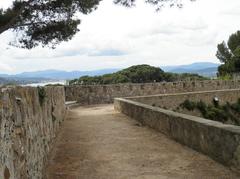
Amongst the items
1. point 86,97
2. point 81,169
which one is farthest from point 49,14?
point 81,169

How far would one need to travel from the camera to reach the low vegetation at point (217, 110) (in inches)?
683

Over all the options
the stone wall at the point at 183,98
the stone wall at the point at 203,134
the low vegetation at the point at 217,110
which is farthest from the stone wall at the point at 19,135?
the low vegetation at the point at 217,110

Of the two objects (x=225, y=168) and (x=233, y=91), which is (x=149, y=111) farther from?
(x=233, y=91)

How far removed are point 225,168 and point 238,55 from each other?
40.3m

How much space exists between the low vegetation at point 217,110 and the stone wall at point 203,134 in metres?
8.21

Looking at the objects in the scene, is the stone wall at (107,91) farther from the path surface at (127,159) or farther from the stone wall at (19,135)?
the stone wall at (19,135)

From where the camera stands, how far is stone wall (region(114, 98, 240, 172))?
5176mm

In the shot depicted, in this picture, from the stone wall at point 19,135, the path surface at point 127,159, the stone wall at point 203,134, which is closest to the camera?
the stone wall at point 19,135

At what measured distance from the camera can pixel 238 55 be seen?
4378 cm

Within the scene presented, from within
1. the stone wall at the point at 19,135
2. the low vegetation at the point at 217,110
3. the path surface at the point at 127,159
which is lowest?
the low vegetation at the point at 217,110

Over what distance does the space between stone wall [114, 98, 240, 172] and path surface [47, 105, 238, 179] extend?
0.39 ft

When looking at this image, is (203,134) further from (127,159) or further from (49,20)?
(49,20)

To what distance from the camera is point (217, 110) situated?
17.7 m

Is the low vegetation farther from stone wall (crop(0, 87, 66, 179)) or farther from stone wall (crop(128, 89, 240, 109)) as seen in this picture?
stone wall (crop(0, 87, 66, 179))
